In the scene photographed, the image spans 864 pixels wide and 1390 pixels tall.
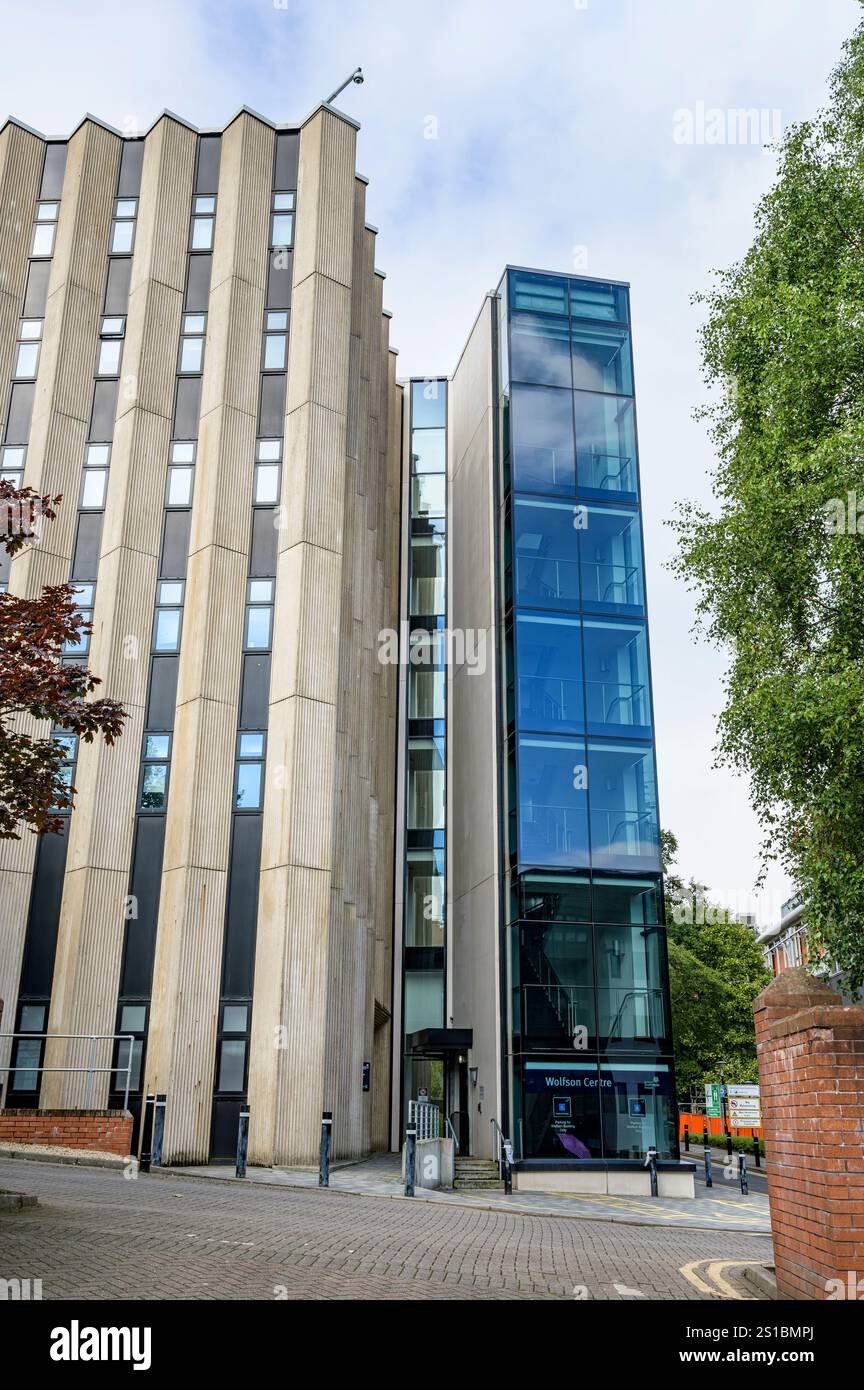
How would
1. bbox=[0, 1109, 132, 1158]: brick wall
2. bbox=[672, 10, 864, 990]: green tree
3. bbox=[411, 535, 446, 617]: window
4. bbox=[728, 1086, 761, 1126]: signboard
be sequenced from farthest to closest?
bbox=[411, 535, 446, 617]: window → bbox=[728, 1086, 761, 1126]: signboard → bbox=[0, 1109, 132, 1158]: brick wall → bbox=[672, 10, 864, 990]: green tree

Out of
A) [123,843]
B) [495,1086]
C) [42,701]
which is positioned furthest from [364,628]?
[42,701]

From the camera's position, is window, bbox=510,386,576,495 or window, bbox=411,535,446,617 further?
window, bbox=411,535,446,617

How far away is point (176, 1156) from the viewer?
2070 centimetres

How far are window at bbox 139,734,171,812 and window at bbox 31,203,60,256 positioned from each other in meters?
13.3

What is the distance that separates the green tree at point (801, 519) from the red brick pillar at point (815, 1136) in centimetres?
386

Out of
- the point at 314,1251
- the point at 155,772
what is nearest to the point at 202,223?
the point at 155,772

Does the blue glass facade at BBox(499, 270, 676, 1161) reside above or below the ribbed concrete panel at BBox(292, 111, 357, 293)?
below

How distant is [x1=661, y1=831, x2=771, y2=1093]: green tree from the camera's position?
1690 inches

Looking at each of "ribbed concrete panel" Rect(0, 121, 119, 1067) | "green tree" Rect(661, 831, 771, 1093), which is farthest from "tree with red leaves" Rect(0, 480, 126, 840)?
"green tree" Rect(661, 831, 771, 1093)

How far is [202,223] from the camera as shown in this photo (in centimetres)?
2798

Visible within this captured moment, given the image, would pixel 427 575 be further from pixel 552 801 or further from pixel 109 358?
pixel 552 801

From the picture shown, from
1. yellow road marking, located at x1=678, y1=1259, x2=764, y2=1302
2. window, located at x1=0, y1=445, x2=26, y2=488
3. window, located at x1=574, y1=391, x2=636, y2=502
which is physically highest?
window, located at x1=574, y1=391, x2=636, y2=502
